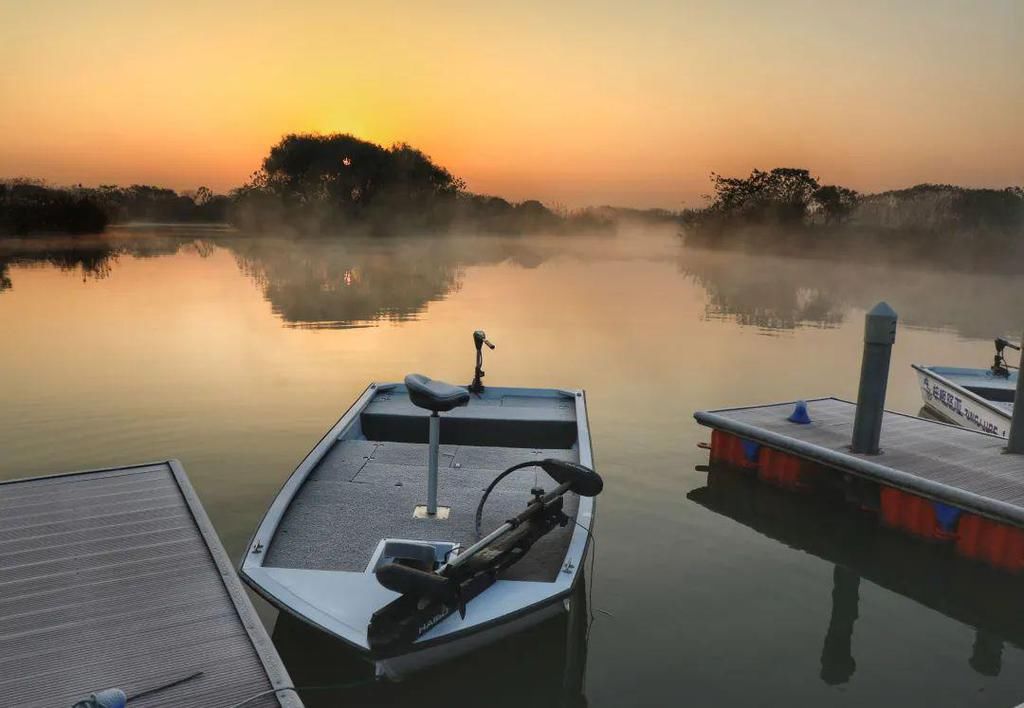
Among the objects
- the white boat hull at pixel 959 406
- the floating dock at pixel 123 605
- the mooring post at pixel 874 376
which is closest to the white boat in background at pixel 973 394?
the white boat hull at pixel 959 406

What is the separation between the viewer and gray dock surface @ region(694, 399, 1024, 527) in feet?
27.0

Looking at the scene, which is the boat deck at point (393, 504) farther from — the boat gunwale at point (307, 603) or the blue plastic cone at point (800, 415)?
the blue plastic cone at point (800, 415)

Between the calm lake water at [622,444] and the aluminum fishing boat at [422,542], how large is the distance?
0.86 meters

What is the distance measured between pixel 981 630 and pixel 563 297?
29375 mm

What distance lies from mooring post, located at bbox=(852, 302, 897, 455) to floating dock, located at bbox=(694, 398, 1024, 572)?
0.77ft

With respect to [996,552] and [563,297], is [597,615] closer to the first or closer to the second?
[996,552]

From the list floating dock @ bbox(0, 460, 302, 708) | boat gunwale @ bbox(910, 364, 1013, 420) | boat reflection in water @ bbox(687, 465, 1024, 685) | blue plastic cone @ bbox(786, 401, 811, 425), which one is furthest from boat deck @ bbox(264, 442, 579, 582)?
boat gunwale @ bbox(910, 364, 1013, 420)

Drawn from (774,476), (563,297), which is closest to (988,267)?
(563,297)

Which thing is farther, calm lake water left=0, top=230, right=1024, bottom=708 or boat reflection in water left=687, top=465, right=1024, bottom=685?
boat reflection in water left=687, top=465, right=1024, bottom=685

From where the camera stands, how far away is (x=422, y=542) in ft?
17.5

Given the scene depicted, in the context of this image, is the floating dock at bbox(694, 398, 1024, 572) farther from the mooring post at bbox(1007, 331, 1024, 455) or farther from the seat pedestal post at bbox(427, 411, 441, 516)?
the seat pedestal post at bbox(427, 411, 441, 516)

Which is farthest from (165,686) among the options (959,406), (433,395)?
(959,406)

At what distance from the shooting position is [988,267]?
5741 centimetres

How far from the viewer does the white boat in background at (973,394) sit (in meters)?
12.5
